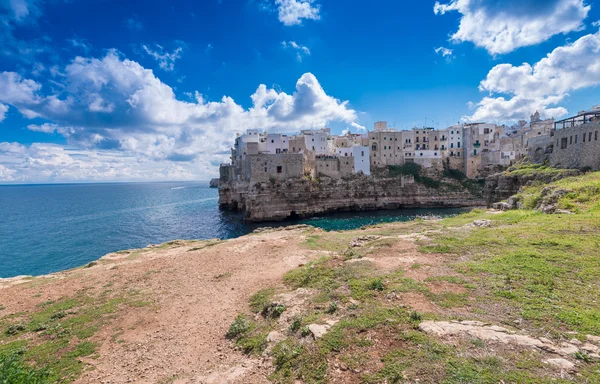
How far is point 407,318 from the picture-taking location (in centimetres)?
626

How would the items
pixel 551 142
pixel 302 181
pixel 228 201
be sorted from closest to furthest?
1. pixel 551 142
2. pixel 302 181
3. pixel 228 201

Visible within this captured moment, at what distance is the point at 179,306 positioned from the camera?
1072 cm

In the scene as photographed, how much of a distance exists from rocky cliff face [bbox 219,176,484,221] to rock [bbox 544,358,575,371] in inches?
1866

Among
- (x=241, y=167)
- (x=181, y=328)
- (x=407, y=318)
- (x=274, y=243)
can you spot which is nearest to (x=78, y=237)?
(x=241, y=167)

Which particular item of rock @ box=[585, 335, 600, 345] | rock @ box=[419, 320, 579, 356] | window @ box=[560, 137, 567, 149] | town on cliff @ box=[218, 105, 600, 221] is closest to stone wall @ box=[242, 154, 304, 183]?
town on cliff @ box=[218, 105, 600, 221]

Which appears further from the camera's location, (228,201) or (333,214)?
(228,201)

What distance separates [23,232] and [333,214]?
53044 millimetres

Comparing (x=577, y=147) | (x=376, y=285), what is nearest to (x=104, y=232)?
(x=376, y=285)

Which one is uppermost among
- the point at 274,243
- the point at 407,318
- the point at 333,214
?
the point at 407,318

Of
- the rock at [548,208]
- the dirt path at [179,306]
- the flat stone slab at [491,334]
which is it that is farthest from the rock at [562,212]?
the dirt path at [179,306]

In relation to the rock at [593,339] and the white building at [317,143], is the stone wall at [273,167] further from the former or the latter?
the rock at [593,339]

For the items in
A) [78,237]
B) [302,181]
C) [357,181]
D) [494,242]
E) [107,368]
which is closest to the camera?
[107,368]

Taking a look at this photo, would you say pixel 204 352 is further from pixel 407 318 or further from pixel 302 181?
pixel 302 181

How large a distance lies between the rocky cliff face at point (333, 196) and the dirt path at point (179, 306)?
31.6 m
